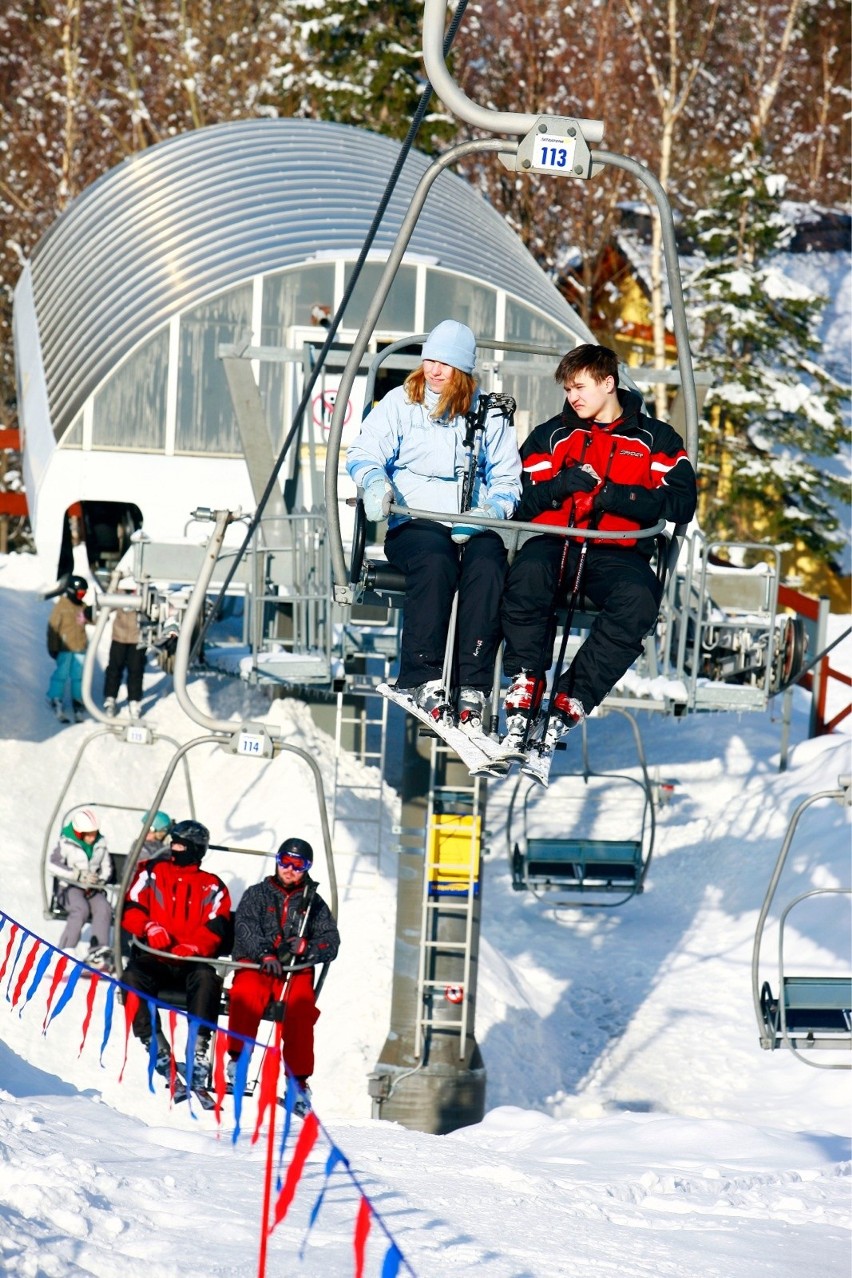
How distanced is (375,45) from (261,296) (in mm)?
12597

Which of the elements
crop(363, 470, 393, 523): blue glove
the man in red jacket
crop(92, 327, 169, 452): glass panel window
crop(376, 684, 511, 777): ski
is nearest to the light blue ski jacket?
crop(363, 470, 393, 523): blue glove

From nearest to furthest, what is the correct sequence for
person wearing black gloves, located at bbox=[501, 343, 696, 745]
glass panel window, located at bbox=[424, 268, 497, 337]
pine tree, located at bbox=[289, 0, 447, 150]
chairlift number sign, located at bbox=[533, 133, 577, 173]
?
chairlift number sign, located at bbox=[533, 133, 577, 173] < person wearing black gloves, located at bbox=[501, 343, 696, 745] < glass panel window, located at bbox=[424, 268, 497, 337] < pine tree, located at bbox=[289, 0, 447, 150]

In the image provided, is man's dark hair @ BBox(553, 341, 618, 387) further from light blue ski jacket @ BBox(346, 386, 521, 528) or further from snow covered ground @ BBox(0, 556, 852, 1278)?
snow covered ground @ BBox(0, 556, 852, 1278)

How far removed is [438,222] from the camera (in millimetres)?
22672

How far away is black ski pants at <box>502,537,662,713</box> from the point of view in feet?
22.5

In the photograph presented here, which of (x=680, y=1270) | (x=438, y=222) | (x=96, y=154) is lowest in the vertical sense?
(x=680, y=1270)

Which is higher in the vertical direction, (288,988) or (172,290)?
(172,290)

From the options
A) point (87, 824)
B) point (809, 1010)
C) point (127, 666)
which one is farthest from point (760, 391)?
point (809, 1010)

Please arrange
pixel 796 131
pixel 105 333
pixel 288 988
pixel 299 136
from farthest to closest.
→ pixel 796 131, pixel 299 136, pixel 105 333, pixel 288 988

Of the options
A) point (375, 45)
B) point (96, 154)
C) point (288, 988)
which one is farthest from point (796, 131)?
point (288, 988)

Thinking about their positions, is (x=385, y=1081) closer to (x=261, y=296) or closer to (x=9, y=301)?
(x=261, y=296)

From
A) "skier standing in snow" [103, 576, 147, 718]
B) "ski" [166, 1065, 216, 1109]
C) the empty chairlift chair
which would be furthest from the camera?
"skier standing in snow" [103, 576, 147, 718]

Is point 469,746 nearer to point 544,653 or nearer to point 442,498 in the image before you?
point 544,653

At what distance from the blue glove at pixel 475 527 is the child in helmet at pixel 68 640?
11.7 m
